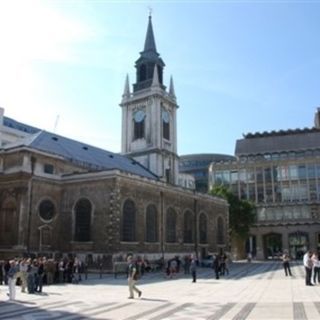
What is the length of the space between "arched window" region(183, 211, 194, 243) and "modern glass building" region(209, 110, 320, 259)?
1048 inches

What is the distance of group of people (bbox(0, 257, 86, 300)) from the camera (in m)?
23.5

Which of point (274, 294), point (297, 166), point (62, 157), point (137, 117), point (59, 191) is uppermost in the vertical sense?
point (137, 117)

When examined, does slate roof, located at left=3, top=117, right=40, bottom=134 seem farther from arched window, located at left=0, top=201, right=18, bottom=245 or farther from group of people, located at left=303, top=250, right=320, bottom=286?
group of people, located at left=303, top=250, right=320, bottom=286

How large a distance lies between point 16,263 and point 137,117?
1869 inches

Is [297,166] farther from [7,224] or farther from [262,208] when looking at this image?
[7,224]

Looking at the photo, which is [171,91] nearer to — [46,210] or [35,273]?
[46,210]

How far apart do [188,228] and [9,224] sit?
21.5m

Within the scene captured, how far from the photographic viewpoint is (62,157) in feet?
151

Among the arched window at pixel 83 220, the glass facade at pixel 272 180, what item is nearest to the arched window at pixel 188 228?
the arched window at pixel 83 220

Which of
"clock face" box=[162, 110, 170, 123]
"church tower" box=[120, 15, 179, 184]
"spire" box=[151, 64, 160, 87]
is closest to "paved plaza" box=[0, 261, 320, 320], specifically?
"church tower" box=[120, 15, 179, 184]

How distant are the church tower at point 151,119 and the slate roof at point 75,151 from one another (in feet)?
20.6

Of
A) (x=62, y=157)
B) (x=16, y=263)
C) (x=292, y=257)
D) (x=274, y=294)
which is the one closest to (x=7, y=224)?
(x=62, y=157)

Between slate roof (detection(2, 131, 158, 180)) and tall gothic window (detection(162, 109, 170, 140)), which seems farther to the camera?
tall gothic window (detection(162, 109, 170, 140))

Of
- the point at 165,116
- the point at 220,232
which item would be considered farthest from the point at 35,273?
the point at 165,116
